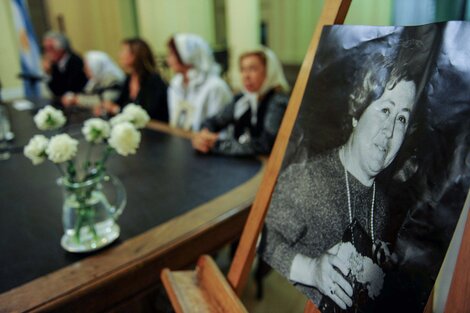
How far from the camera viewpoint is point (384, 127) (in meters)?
0.54

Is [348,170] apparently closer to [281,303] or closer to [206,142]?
[281,303]

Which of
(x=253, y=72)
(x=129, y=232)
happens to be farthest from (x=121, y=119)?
(x=253, y=72)

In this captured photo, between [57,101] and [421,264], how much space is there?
3.12 m

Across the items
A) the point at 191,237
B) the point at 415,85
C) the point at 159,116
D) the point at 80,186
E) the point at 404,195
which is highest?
the point at 415,85

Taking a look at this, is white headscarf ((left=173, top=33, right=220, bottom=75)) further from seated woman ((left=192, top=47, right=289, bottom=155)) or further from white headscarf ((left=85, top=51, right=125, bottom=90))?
white headscarf ((left=85, top=51, right=125, bottom=90))

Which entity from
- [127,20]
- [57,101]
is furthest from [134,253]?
[127,20]

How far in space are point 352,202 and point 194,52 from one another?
1.96 metres

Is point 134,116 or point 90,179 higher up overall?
point 134,116

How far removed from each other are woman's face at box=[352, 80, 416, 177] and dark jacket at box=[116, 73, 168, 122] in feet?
7.19

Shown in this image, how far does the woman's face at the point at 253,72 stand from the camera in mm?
1843

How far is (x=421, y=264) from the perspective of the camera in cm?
48

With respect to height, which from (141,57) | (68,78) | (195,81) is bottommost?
(68,78)

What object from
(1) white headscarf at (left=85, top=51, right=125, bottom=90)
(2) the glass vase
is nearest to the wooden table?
(2) the glass vase

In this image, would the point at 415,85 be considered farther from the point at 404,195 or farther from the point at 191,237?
the point at 191,237
